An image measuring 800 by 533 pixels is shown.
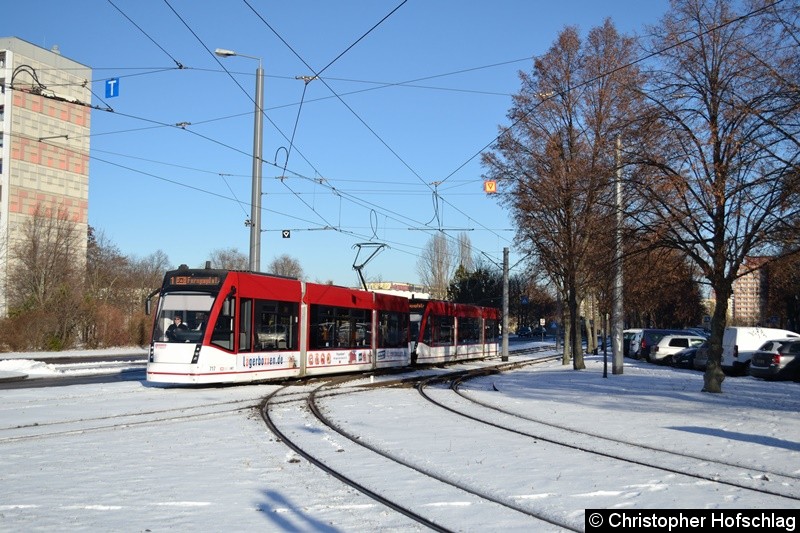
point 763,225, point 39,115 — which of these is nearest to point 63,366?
point 763,225

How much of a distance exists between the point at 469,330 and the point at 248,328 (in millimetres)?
21847

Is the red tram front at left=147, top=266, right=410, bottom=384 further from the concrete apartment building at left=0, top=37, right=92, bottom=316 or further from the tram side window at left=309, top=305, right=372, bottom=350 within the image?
the concrete apartment building at left=0, top=37, right=92, bottom=316

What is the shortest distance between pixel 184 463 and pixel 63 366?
2246 centimetres

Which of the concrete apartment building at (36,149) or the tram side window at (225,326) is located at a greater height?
the concrete apartment building at (36,149)

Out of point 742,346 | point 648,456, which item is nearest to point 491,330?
point 742,346

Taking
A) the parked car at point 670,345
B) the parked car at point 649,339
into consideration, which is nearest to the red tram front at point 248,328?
the parked car at point 670,345

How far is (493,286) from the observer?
79.1m

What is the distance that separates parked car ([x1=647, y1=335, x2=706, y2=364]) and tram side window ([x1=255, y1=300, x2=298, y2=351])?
72.7 ft

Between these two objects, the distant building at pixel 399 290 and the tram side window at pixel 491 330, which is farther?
the tram side window at pixel 491 330

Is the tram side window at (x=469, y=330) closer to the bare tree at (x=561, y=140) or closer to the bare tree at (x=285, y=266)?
the bare tree at (x=561, y=140)

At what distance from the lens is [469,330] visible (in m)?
40.4

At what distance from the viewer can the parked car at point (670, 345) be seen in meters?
37.5

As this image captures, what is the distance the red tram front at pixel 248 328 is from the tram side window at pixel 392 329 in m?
2.27

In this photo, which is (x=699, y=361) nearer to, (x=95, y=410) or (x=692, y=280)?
(x=692, y=280)
